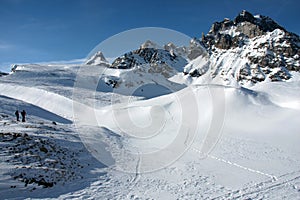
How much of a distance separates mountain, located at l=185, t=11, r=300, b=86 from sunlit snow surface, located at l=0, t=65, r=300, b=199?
98891 millimetres

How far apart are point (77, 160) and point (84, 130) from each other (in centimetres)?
902

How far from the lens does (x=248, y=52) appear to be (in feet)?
447

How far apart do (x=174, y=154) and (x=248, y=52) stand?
447 feet

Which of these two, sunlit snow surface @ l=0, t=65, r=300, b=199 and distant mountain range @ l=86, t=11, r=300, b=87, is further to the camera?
distant mountain range @ l=86, t=11, r=300, b=87

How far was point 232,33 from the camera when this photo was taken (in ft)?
560

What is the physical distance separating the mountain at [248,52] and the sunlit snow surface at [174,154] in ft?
324

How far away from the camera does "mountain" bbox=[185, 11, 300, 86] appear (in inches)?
4707

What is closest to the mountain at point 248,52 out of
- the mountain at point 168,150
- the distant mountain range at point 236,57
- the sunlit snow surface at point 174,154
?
the distant mountain range at point 236,57

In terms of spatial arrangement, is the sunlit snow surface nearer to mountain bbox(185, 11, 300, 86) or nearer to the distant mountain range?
mountain bbox(185, 11, 300, 86)

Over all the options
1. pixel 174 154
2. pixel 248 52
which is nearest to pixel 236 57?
pixel 248 52

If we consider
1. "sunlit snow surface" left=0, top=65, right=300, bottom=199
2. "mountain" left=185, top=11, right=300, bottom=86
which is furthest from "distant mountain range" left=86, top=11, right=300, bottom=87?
"sunlit snow surface" left=0, top=65, right=300, bottom=199


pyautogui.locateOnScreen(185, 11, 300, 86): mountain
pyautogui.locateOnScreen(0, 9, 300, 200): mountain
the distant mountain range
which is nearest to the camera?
pyautogui.locateOnScreen(0, 9, 300, 200): mountain

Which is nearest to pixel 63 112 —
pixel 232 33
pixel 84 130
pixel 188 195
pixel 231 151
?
pixel 84 130

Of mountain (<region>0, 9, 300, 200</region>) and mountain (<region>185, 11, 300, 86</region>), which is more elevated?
mountain (<region>185, 11, 300, 86</region>)
